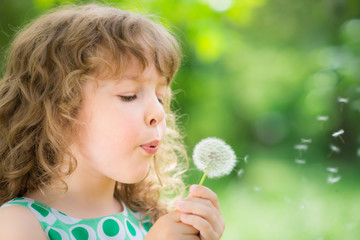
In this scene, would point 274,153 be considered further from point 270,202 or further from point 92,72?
point 92,72

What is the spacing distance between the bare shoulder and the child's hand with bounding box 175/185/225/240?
0.96 ft

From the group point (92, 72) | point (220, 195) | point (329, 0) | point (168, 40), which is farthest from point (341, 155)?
point (92, 72)

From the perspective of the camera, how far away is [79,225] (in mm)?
1021

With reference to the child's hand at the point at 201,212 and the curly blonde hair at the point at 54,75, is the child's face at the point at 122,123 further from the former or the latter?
the child's hand at the point at 201,212

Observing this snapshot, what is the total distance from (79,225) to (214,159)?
33cm

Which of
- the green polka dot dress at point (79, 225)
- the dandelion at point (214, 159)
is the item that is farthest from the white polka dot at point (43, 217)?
the dandelion at point (214, 159)

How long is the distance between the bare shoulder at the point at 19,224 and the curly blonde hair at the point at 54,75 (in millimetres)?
108

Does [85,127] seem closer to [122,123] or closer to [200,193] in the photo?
[122,123]

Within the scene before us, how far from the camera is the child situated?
0.96 metres

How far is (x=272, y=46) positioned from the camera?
3.24m

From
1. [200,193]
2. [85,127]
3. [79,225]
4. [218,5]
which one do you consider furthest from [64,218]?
[218,5]

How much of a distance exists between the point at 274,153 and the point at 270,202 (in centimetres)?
64

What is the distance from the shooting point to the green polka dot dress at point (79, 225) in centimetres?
97

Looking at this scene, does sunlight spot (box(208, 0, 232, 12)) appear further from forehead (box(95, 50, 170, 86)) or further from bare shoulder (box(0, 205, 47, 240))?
bare shoulder (box(0, 205, 47, 240))
